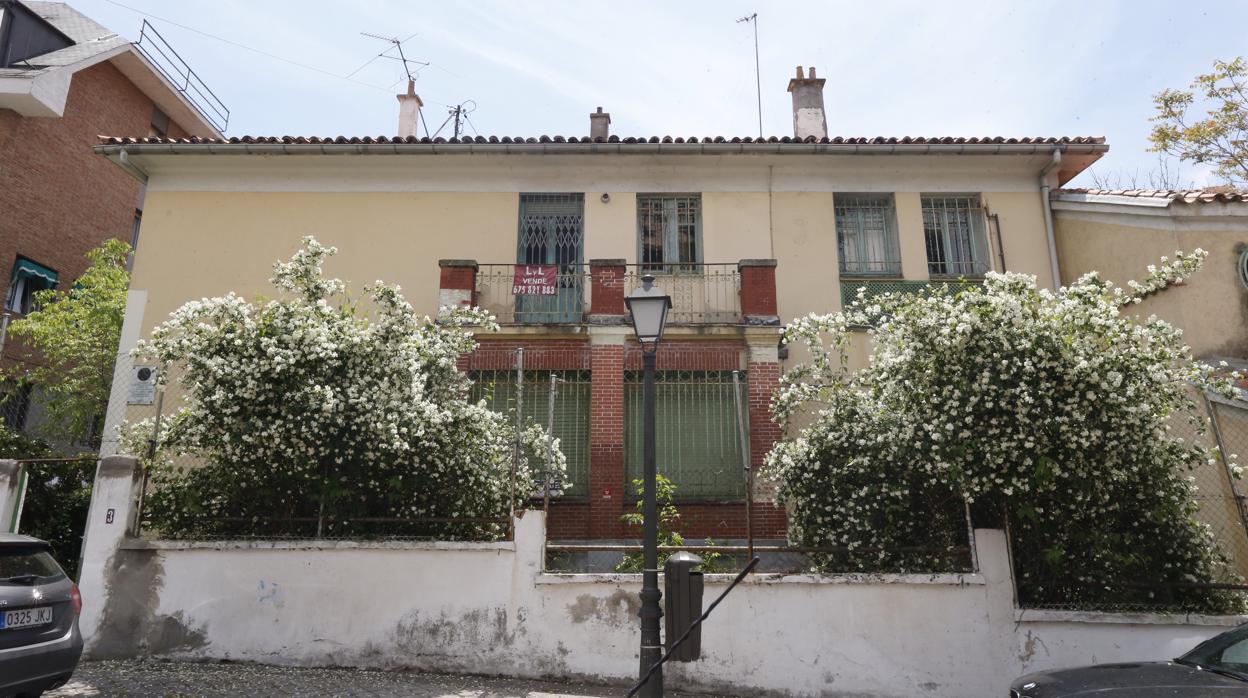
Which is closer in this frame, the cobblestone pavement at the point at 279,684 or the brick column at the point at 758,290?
the cobblestone pavement at the point at 279,684

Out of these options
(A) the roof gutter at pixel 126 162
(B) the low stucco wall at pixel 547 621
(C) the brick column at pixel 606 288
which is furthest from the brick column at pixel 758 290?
(A) the roof gutter at pixel 126 162

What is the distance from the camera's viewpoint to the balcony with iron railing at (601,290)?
10102 mm

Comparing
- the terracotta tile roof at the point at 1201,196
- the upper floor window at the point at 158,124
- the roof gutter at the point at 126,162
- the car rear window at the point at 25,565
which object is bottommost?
the car rear window at the point at 25,565

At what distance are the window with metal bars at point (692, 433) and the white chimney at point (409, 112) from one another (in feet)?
22.6

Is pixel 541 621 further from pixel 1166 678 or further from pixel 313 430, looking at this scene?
pixel 1166 678

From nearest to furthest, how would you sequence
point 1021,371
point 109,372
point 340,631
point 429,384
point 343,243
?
point 1021,371, point 340,631, point 429,384, point 343,243, point 109,372

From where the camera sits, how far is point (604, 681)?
6156 millimetres

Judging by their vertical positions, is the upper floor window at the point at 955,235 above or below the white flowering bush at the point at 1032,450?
above

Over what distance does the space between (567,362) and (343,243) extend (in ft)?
13.7

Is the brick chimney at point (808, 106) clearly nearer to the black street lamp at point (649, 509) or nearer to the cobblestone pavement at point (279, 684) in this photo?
the black street lamp at point (649, 509)

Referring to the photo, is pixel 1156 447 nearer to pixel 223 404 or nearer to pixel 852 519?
pixel 852 519

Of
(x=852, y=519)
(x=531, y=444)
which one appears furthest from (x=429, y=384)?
(x=852, y=519)

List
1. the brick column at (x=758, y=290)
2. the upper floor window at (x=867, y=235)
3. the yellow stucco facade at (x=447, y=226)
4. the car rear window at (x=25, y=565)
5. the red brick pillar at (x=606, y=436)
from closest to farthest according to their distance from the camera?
the car rear window at (x=25, y=565) < the red brick pillar at (x=606, y=436) < the brick column at (x=758, y=290) < the yellow stucco facade at (x=447, y=226) < the upper floor window at (x=867, y=235)

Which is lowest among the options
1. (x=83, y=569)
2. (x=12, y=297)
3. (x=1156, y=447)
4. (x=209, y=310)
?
(x=83, y=569)
